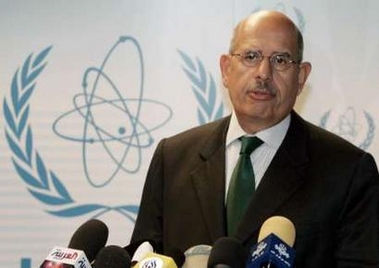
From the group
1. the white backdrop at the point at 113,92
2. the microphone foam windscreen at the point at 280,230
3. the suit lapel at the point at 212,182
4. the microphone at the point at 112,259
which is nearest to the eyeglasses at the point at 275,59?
the suit lapel at the point at 212,182

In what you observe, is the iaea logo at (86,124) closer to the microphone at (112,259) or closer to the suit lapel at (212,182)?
the suit lapel at (212,182)

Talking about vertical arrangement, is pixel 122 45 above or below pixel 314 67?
above

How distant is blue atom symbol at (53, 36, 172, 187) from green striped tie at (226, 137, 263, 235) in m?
0.93

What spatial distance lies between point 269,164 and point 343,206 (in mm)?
237

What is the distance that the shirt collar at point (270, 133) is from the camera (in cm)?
186

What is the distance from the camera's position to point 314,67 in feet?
8.86

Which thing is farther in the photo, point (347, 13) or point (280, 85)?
point (347, 13)

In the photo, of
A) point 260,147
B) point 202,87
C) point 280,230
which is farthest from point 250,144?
point 202,87

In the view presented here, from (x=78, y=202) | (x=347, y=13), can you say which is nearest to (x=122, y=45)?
(x=78, y=202)

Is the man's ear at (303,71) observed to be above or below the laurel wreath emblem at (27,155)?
above

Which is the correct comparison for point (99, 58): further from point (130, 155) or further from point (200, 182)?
point (200, 182)

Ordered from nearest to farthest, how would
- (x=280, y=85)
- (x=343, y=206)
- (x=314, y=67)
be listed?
(x=343, y=206) < (x=280, y=85) < (x=314, y=67)

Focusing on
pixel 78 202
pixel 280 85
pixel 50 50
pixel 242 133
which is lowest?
pixel 78 202

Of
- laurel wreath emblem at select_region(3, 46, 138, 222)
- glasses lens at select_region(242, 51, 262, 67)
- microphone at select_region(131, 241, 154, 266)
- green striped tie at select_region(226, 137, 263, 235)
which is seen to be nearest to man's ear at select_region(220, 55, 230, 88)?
glasses lens at select_region(242, 51, 262, 67)
